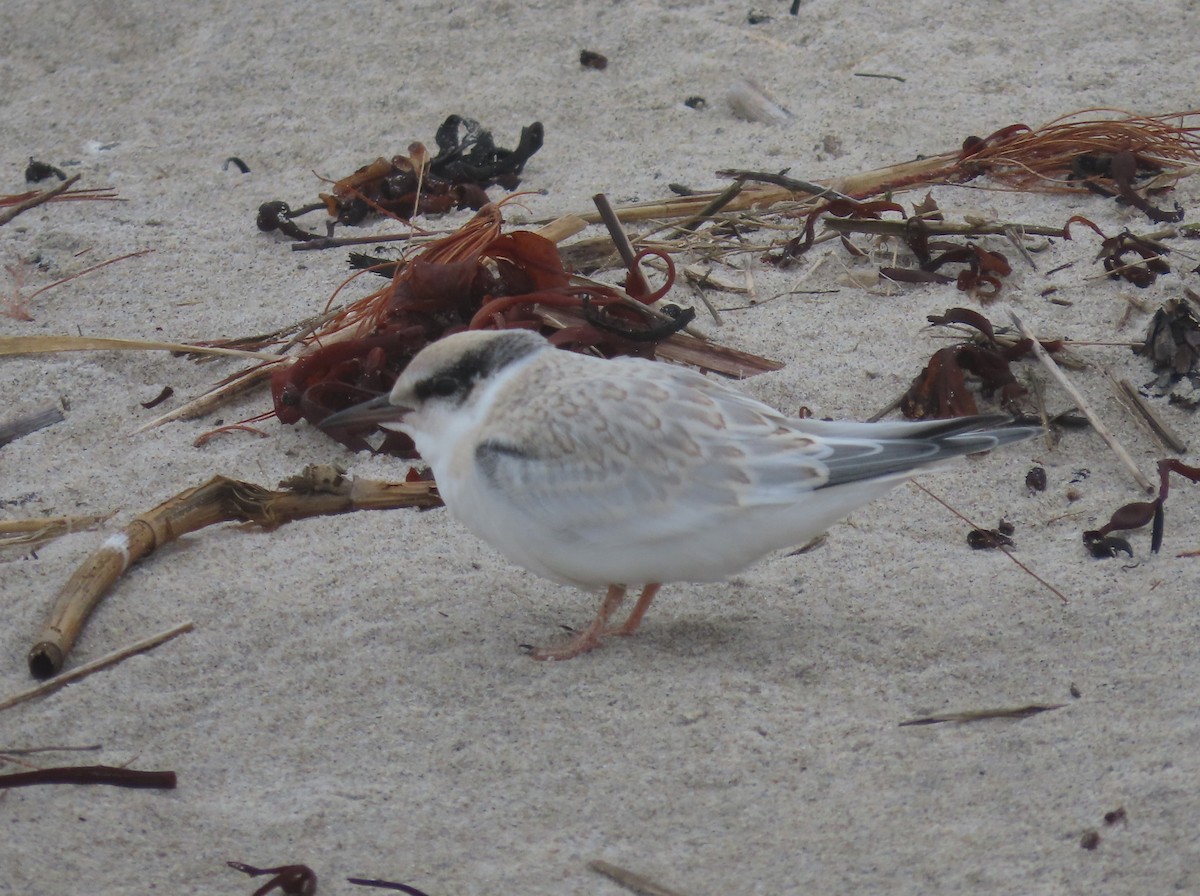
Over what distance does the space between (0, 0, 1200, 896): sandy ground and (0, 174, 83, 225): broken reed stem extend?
0.25ft

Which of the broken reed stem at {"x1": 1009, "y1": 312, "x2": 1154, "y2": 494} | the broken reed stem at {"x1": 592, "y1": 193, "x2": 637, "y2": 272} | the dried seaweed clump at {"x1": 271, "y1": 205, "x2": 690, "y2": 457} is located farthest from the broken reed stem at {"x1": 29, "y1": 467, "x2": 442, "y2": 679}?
the broken reed stem at {"x1": 1009, "y1": 312, "x2": 1154, "y2": 494}

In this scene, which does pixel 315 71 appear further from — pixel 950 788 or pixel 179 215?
pixel 950 788

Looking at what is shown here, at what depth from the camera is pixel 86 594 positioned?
11.9 ft

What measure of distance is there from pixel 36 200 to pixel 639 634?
383 centimetres

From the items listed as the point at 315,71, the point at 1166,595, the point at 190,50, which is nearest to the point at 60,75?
the point at 190,50

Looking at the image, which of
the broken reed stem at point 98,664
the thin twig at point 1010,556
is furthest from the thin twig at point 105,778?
the thin twig at point 1010,556

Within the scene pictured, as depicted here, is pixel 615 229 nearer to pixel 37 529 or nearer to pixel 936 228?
pixel 936 228

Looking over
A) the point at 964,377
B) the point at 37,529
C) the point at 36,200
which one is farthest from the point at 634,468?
the point at 36,200

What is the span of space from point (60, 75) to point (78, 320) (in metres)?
2.48

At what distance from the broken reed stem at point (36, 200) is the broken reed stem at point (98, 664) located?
3.12 meters

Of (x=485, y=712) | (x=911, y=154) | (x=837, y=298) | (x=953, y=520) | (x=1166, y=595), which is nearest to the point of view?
(x=485, y=712)

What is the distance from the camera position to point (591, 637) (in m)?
3.50

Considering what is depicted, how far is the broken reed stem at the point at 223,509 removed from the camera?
12.1ft

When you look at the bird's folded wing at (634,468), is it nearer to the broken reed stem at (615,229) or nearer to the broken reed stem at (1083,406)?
the broken reed stem at (1083,406)
